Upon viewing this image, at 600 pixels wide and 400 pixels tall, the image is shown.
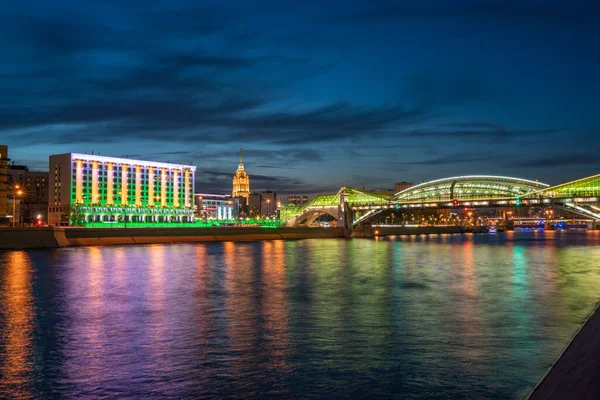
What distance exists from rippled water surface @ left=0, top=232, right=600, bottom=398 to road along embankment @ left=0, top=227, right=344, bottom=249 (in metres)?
27.4

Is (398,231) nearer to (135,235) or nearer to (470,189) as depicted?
(470,189)

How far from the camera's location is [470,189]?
109812mm

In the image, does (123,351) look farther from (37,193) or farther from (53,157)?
(37,193)

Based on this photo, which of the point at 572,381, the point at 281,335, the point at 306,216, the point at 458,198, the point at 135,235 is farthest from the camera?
the point at 306,216

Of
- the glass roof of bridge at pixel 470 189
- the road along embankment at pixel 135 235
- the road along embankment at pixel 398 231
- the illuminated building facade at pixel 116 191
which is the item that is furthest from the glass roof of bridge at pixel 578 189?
the illuminated building facade at pixel 116 191

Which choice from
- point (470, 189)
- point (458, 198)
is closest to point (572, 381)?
point (458, 198)

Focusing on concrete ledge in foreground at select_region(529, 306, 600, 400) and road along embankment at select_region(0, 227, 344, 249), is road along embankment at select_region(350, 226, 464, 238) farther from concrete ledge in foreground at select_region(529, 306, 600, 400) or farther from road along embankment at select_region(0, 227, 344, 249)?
concrete ledge in foreground at select_region(529, 306, 600, 400)

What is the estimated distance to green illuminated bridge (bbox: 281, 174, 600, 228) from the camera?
77938mm

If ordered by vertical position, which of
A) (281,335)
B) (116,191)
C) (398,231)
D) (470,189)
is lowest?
(281,335)

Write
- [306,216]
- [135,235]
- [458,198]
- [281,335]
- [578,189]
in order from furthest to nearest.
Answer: [306,216] < [458,198] < [578,189] < [135,235] < [281,335]

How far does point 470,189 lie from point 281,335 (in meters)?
101

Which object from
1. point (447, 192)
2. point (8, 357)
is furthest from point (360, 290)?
point (447, 192)

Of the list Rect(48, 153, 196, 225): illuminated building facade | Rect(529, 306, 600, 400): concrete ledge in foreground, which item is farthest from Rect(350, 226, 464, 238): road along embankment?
Rect(529, 306, 600, 400): concrete ledge in foreground

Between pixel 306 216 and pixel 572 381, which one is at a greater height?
pixel 306 216
